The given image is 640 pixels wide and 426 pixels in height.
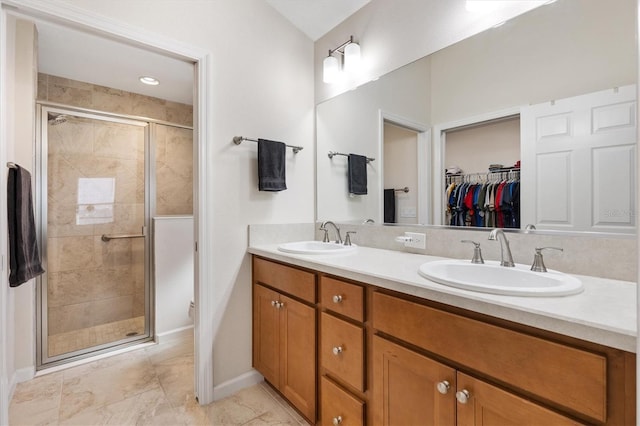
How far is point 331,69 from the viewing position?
204cm

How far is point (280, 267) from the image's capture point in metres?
1.66

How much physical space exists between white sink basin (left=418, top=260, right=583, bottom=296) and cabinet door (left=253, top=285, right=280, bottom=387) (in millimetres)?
921

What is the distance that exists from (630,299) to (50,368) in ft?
10.2

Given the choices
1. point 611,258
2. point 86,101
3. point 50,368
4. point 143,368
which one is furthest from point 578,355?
point 86,101

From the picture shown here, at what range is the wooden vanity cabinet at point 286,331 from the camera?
1455mm

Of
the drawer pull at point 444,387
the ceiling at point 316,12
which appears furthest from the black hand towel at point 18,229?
the drawer pull at point 444,387

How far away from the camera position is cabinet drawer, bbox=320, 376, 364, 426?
1211 mm

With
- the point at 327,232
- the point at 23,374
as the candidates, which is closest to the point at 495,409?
the point at 327,232

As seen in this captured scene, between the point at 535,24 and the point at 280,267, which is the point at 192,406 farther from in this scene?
the point at 535,24

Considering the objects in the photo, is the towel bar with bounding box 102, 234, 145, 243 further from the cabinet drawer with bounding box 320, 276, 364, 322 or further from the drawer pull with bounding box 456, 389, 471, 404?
the drawer pull with bounding box 456, 389, 471, 404

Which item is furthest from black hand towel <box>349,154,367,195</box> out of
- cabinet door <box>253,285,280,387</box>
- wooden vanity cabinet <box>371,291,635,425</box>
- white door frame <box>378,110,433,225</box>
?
wooden vanity cabinet <box>371,291,635,425</box>

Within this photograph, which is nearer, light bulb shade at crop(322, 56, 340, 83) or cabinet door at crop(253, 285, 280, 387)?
cabinet door at crop(253, 285, 280, 387)

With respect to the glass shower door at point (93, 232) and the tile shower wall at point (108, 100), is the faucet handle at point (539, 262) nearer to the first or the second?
the glass shower door at point (93, 232)

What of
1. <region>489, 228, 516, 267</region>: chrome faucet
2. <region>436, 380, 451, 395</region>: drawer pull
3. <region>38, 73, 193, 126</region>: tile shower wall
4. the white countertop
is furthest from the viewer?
<region>38, 73, 193, 126</region>: tile shower wall
